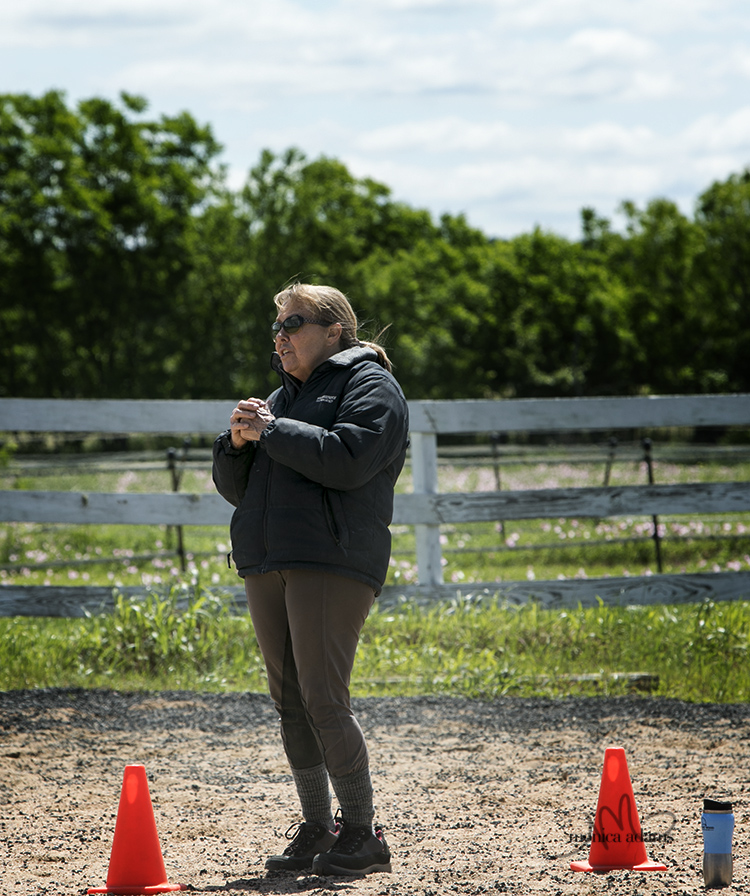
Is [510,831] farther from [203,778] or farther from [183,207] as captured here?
[183,207]

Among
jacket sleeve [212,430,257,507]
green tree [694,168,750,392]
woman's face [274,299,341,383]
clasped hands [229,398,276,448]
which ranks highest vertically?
green tree [694,168,750,392]

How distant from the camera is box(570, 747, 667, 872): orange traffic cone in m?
3.08

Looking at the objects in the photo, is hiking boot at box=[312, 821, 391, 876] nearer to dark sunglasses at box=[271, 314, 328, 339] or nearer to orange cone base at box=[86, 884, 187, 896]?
orange cone base at box=[86, 884, 187, 896]

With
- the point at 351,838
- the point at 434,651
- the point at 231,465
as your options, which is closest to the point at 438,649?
the point at 434,651

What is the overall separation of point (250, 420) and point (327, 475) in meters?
0.32

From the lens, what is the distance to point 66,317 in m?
35.2

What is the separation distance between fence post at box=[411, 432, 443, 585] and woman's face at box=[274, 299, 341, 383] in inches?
129

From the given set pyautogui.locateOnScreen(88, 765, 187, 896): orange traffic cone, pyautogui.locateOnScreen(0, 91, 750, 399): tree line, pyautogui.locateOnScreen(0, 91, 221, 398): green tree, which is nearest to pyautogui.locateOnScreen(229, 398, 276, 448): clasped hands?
pyautogui.locateOnScreen(88, 765, 187, 896): orange traffic cone

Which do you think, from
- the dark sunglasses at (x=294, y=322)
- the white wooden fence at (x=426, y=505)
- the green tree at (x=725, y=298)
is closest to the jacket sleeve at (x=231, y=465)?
the dark sunglasses at (x=294, y=322)

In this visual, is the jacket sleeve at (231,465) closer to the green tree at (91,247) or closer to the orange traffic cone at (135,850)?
the orange traffic cone at (135,850)

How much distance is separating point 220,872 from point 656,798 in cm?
171

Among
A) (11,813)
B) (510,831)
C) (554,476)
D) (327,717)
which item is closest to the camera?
(327,717)

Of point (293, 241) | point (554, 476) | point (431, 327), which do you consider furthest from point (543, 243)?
point (554, 476)

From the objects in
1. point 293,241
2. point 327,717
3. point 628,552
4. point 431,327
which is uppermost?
→ point 293,241
